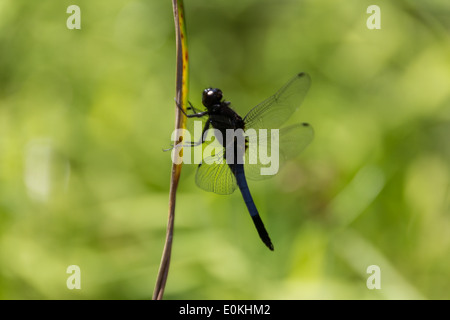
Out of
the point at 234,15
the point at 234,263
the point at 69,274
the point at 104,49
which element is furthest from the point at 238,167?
the point at 234,15

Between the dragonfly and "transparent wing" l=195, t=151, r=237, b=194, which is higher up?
the dragonfly

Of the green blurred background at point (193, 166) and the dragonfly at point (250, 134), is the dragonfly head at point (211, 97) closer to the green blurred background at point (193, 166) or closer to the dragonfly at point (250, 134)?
the dragonfly at point (250, 134)

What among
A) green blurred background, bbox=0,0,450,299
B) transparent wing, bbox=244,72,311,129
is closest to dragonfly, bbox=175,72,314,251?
transparent wing, bbox=244,72,311,129

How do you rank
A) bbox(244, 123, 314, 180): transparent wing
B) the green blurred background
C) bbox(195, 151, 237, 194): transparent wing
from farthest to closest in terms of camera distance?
1. the green blurred background
2. bbox(244, 123, 314, 180): transparent wing
3. bbox(195, 151, 237, 194): transparent wing

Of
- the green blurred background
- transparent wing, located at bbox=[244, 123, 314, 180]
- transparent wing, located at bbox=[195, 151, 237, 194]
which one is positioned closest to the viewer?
transparent wing, located at bbox=[195, 151, 237, 194]

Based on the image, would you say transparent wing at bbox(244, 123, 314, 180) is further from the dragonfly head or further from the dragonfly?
the dragonfly head

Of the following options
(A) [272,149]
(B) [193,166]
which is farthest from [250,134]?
(B) [193,166]

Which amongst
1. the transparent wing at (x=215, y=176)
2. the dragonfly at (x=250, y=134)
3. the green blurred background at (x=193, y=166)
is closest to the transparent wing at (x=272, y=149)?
the dragonfly at (x=250, y=134)

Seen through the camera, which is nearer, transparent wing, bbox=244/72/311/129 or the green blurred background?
transparent wing, bbox=244/72/311/129

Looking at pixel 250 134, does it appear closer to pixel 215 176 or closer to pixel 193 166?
pixel 215 176
